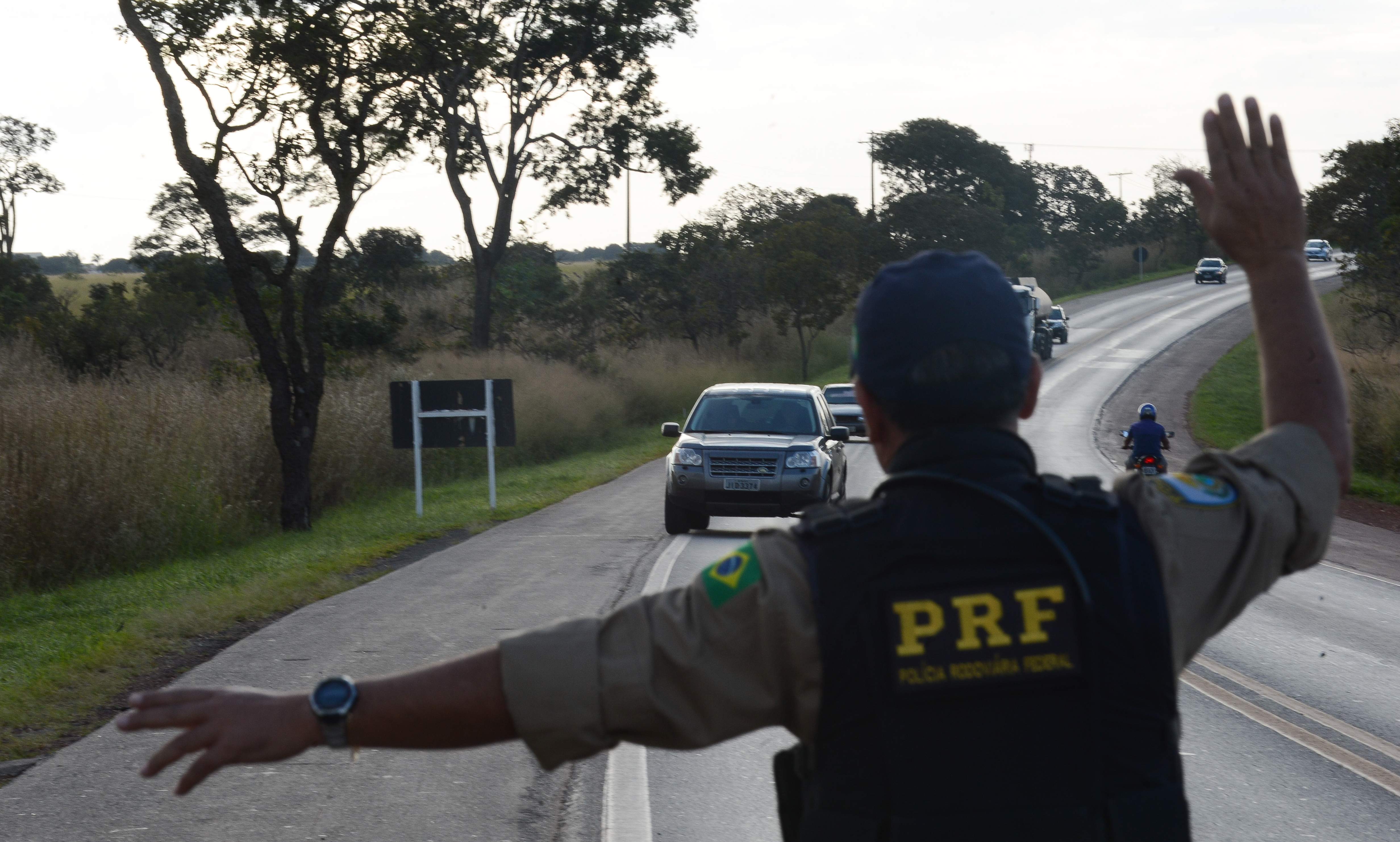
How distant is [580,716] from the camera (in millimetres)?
1708

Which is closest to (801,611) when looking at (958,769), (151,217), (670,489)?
(958,769)

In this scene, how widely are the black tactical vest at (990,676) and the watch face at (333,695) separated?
63 centimetres

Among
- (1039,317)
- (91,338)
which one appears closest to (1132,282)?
(1039,317)

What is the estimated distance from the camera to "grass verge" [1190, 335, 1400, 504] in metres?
22.3

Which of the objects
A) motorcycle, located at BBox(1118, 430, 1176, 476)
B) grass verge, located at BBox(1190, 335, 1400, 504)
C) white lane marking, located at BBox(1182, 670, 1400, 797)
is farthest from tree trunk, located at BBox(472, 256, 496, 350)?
white lane marking, located at BBox(1182, 670, 1400, 797)

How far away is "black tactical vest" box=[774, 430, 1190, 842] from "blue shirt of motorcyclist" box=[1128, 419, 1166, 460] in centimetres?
1479

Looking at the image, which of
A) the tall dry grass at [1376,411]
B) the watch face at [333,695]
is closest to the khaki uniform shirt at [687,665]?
the watch face at [333,695]

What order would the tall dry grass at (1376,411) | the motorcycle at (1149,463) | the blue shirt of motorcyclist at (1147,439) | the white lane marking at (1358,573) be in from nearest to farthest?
the white lane marking at (1358,573), the motorcycle at (1149,463), the blue shirt of motorcyclist at (1147,439), the tall dry grass at (1376,411)

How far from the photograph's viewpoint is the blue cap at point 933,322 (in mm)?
1826

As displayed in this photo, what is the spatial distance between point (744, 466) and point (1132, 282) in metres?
88.2

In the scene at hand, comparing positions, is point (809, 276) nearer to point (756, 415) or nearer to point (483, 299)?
point (483, 299)

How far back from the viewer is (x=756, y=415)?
16.8 m

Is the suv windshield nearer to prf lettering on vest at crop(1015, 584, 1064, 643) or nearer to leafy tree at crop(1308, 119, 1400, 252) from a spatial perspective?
prf lettering on vest at crop(1015, 584, 1064, 643)

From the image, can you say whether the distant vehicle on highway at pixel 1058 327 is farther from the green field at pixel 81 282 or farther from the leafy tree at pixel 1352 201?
the green field at pixel 81 282
